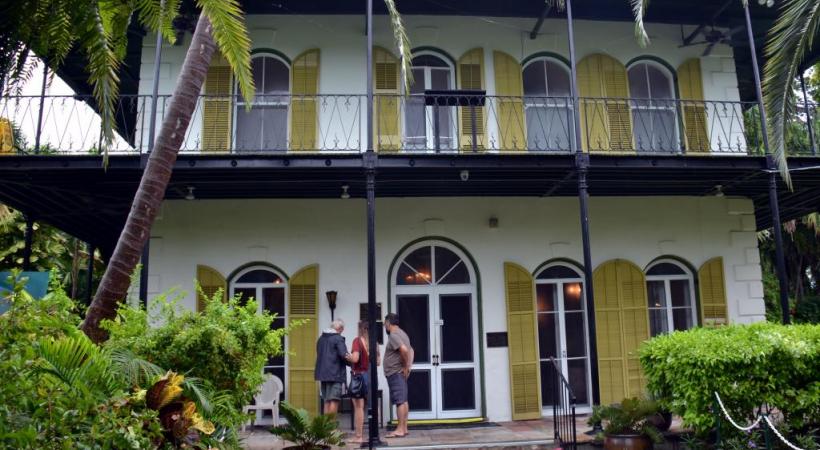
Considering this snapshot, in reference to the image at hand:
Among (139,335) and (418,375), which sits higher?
(139,335)

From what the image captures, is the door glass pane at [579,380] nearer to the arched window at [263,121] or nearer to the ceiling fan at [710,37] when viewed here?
the ceiling fan at [710,37]

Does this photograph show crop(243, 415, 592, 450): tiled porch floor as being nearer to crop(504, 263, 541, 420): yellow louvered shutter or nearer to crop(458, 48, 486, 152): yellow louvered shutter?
crop(504, 263, 541, 420): yellow louvered shutter

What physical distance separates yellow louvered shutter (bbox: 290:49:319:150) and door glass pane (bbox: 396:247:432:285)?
239 centimetres

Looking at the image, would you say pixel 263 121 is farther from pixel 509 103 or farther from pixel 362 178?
pixel 509 103

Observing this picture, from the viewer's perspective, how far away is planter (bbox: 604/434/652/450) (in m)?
6.79

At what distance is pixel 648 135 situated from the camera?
1034 cm

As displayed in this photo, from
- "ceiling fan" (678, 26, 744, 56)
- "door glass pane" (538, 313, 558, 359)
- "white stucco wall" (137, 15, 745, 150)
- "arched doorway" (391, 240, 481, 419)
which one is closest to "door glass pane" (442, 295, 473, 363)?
"arched doorway" (391, 240, 481, 419)

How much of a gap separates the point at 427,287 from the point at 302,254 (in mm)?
2096

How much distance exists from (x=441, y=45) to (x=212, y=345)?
7016mm

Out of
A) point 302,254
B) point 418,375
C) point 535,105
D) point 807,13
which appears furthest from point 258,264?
point 807,13

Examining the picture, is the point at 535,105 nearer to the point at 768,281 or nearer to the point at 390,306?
the point at 390,306

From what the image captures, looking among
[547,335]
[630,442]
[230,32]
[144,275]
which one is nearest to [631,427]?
[630,442]

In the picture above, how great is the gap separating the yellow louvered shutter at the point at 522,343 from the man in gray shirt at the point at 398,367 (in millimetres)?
2277

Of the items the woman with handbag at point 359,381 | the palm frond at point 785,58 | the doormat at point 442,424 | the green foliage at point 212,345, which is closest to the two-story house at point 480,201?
the doormat at point 442,424
